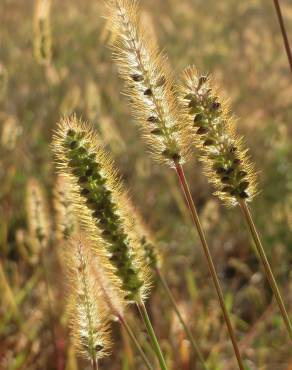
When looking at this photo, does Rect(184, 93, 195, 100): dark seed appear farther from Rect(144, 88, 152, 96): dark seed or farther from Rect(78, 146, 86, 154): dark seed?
Rect(78, 146, 86, 154): dark seed

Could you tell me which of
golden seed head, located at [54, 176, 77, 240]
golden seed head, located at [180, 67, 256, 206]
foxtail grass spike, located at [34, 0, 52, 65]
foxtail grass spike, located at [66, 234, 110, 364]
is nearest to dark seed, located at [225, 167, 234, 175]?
golden seed head, located at [180, 67, 256, 206]

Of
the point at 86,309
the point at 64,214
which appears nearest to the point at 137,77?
the point at 86,309

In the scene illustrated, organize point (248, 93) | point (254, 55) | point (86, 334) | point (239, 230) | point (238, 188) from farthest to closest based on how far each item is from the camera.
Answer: point (254, 55)
point (248, 93)
point (239, 230)
point (86, 334)
point (238, 188)

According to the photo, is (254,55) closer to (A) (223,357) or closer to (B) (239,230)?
(B) (239,230)

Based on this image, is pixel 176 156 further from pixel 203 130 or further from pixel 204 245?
pixel 204 245

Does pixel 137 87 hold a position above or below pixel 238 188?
above

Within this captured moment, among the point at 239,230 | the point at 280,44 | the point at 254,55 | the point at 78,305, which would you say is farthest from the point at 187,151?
the point at 280,44
